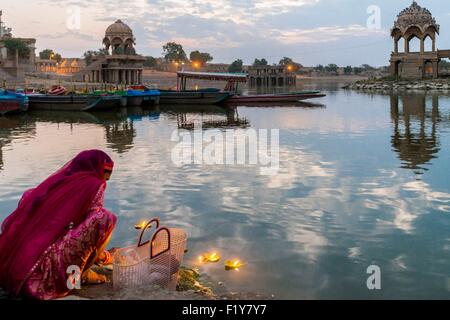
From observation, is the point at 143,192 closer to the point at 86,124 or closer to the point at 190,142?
the point at 190,142

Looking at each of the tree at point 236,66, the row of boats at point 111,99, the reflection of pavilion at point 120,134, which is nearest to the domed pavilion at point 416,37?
the row of boats at point 111,99

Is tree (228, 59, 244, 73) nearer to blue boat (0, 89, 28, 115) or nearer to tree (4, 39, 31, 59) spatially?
tree (4, 39, 31, 59)

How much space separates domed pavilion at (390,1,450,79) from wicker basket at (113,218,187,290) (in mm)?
66476

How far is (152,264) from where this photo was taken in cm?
469

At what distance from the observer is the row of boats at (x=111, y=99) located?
2756 centimetres

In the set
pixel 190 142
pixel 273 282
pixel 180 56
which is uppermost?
pixel 180 56

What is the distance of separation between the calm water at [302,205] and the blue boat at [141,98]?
662 inches

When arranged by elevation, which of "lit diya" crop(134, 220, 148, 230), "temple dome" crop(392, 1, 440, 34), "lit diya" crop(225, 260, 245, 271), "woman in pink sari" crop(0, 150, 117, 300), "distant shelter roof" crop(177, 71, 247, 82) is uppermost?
"temple dome" crop(392, 1, 440, 34)

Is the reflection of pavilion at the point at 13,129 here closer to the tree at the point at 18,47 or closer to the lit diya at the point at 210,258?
the lit diya at the point at 210,258

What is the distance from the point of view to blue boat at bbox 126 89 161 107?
33.7 m

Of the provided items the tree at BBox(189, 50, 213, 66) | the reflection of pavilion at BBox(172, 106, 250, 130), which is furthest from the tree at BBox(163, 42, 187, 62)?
the reflection of pavilion at BBox(172, 106, 250, 130)
